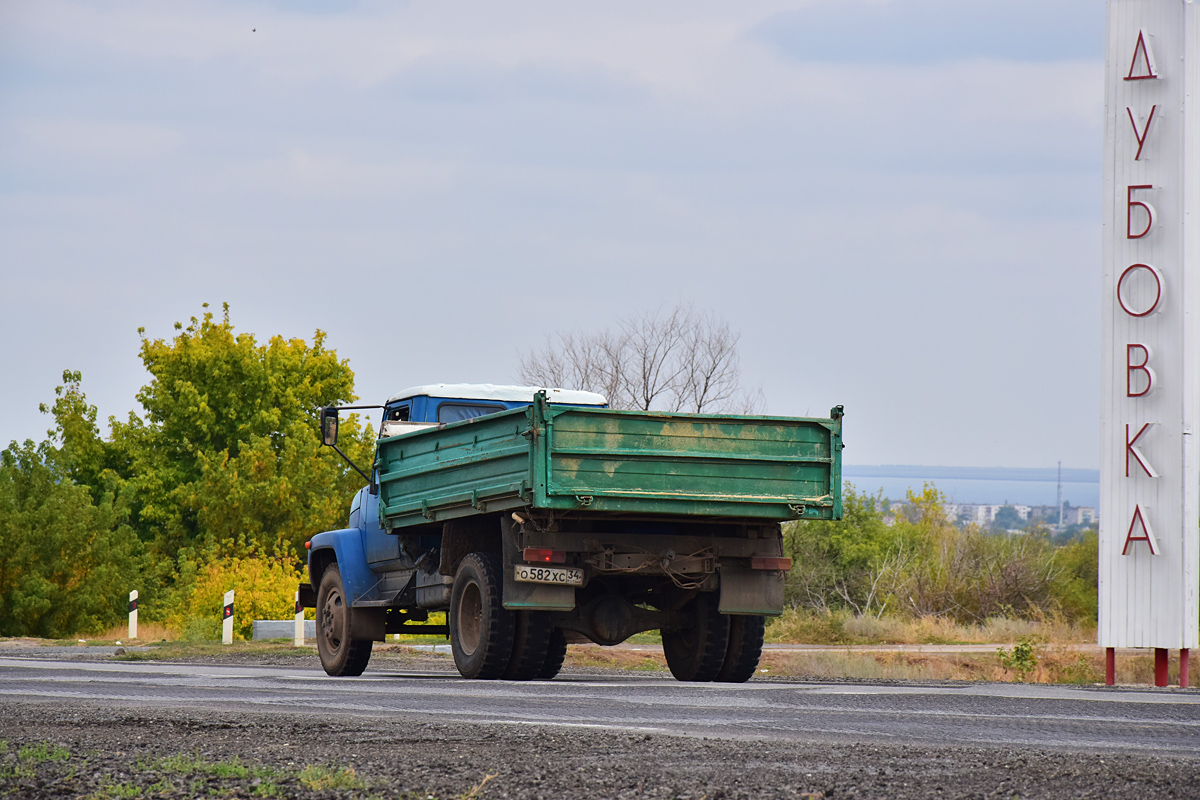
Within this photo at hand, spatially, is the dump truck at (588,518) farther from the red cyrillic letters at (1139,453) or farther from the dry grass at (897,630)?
the dry grass at (897,630)

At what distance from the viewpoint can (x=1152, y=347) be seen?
17125 millimetres

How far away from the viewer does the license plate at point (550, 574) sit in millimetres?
12727

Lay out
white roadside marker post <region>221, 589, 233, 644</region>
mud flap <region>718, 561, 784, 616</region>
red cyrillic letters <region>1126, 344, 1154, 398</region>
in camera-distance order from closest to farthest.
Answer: mud flap <region>718, 561, 784, 616</region> < red cyrillic letters <region>1126, 344, 1154, 398</region> < white roadside marker post <region>221, 589, 233, 644</region>

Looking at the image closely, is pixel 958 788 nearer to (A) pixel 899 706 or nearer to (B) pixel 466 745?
(B) pixel 466 745

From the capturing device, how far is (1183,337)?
1700cm

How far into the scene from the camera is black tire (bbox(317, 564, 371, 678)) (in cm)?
1609

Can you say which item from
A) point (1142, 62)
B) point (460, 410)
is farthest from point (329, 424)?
point (1142, 62)

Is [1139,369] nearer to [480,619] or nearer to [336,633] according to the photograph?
[480,619]

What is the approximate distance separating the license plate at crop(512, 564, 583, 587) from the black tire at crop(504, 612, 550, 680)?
0.88 m

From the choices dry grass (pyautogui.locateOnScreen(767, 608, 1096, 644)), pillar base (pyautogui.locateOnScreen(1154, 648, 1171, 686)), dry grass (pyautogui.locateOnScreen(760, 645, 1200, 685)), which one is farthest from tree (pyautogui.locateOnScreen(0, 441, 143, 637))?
pillar base (pyautogui.locateOnScreen(1154, 648, 1171, 686))

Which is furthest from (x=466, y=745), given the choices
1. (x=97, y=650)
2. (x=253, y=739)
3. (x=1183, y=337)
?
(x=97, y=650)

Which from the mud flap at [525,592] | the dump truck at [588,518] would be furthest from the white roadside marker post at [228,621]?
the mud flap at [525,592]

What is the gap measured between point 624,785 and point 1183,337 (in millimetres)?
12981

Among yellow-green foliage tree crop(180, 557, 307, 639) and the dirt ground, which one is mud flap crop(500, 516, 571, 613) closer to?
the dirt ground
